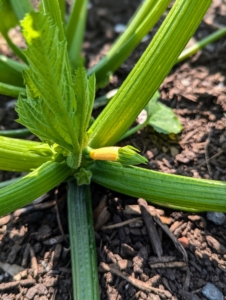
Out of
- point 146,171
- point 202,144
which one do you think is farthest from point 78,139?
point 202,144

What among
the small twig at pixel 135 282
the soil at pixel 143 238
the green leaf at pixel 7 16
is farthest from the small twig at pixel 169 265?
the green leaf at pixel 7 16

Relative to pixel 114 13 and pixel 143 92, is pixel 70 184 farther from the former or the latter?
pixel 114 13

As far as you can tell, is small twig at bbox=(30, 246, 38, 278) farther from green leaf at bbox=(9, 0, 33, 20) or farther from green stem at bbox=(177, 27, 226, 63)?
green stem at bbox=(177, 27, 226, 63)

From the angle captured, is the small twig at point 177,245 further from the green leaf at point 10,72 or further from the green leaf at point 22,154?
the green leaf at point 10,72

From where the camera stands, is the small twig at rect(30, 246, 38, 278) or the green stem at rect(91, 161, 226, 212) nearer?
the green stem at rect(91, 161, 226, 212)

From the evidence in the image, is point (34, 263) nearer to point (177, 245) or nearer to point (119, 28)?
point (177, 245)

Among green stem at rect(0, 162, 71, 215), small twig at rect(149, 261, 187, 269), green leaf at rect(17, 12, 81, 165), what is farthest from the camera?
small twig at rect(149, 261, 187, 269)

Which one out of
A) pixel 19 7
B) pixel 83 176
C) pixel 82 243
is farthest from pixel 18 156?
pixel 19 7

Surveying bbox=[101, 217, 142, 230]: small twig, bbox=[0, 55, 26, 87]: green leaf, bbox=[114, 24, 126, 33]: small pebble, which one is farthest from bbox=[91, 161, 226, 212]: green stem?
bbox=[114, 24, 126, 33]: small pebble

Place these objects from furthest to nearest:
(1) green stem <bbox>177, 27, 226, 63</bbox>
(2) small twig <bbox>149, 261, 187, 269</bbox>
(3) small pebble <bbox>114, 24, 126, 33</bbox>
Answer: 1. (3) small pebble <bbox>114, 24, 126, 33</bbox>
2. (1) green stem <bbox>177, 27, 226, 63</bbox>
3. (2) small twig <bbox>149, 261, 187, 269</bbox>
